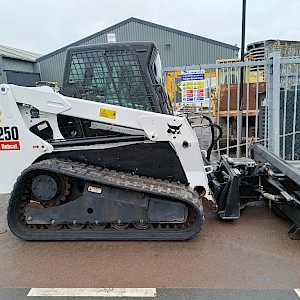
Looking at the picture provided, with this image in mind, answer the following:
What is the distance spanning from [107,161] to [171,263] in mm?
1347

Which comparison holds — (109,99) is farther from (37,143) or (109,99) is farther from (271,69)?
(271,69)

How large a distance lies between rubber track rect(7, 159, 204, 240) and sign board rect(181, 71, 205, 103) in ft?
8.10

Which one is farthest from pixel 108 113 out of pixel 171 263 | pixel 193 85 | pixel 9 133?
pixel 193 85

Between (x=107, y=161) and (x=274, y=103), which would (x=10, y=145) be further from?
(x=274, y=103)

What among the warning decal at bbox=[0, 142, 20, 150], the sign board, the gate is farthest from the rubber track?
the sign board

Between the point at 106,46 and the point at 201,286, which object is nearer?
the point at 201,286

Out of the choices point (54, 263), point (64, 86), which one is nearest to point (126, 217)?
point (54, 263)

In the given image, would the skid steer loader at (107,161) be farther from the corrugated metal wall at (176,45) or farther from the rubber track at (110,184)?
the corrugated metal wall at (176,45)

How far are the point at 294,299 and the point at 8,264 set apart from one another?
8.57 ft

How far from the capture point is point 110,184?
338 cm

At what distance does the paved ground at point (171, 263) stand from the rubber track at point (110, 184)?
0.29 feet

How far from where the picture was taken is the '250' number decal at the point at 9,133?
361 cm

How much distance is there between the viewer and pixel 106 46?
3.71 metres

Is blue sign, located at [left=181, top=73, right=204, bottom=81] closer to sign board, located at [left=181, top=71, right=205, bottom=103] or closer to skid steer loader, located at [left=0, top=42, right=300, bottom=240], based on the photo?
sign board, located at [left=181, top=71, right=205, bottom=103]
